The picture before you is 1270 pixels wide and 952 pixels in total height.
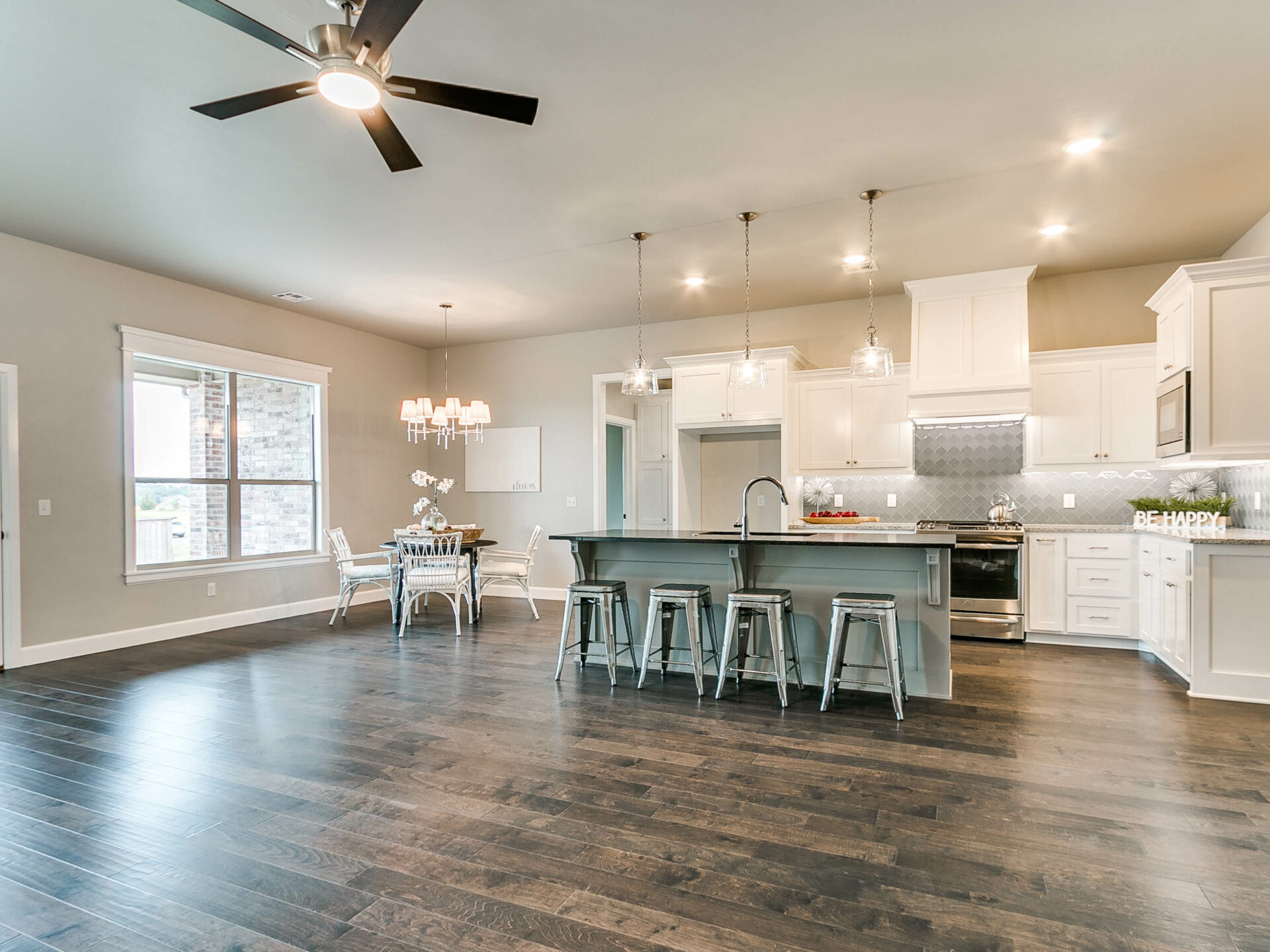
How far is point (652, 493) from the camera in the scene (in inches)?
342

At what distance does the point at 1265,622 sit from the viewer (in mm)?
3725

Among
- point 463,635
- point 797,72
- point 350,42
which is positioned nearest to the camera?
point 350,42

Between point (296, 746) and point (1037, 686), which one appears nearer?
point (296, 746)

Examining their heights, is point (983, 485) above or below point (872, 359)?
below

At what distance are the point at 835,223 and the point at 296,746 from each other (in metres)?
4.29

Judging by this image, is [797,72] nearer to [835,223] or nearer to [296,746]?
[835,223]

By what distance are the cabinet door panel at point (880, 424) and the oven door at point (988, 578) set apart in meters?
0.94

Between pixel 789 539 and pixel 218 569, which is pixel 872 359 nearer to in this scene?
pixel 789 539

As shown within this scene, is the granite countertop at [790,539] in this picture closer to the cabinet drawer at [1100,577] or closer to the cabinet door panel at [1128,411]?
the cabinet drawer at [1100,577]

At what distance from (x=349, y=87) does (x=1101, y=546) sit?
18.0 ft

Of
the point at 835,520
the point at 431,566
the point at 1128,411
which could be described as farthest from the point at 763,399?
the point at 431,566

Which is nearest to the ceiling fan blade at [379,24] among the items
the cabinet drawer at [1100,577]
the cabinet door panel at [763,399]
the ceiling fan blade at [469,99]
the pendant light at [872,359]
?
the ceiling fan blade at [469,99]

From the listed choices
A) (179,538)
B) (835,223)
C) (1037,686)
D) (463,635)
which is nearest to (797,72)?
(835,223)

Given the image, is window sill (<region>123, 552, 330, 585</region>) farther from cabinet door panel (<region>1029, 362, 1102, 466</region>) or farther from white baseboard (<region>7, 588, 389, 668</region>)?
cabinet door panel (<region>1029, 362, 1102, 466</region>)
